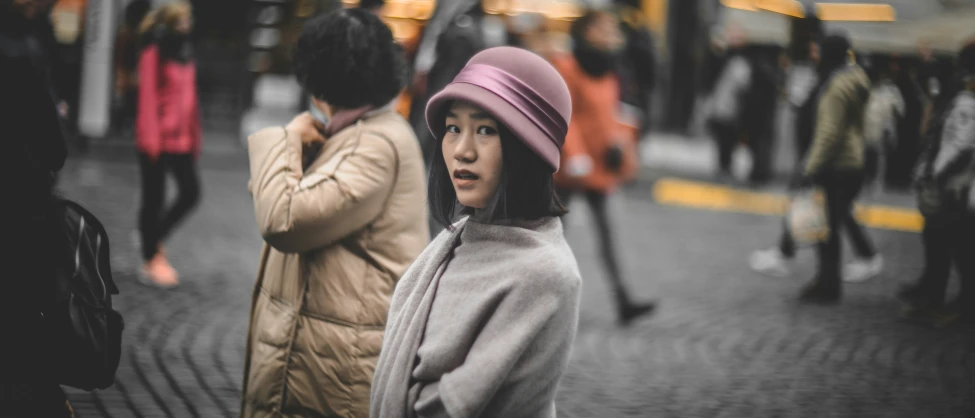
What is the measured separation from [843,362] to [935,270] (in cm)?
166

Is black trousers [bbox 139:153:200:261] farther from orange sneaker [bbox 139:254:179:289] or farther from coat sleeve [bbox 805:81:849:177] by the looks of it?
coat sleeve [bbox 805:81:849:177]

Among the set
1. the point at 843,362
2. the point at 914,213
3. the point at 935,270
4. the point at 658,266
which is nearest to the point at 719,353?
the point at 843,362

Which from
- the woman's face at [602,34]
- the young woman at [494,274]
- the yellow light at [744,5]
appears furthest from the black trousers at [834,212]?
the yellow light at [744,5]

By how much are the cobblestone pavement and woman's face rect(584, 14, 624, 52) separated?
183 centimetres

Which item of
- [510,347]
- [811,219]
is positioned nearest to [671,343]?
[811,219]

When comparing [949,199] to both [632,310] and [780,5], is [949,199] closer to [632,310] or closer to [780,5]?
[632,310]

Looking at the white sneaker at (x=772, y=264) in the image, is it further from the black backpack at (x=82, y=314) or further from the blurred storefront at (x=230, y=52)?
the black backpack at (x=82, y=314)

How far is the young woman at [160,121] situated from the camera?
7.24 metres

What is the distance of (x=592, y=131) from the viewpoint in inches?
279

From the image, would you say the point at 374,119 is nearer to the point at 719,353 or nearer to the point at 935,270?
the point at 719,353

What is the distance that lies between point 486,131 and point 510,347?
468mm

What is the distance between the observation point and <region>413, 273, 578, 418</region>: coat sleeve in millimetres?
2070

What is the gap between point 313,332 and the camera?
2949mm

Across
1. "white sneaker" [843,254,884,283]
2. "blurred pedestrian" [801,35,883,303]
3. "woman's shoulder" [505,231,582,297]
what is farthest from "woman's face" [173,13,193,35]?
"white sneaker" [843,254,884,283]
